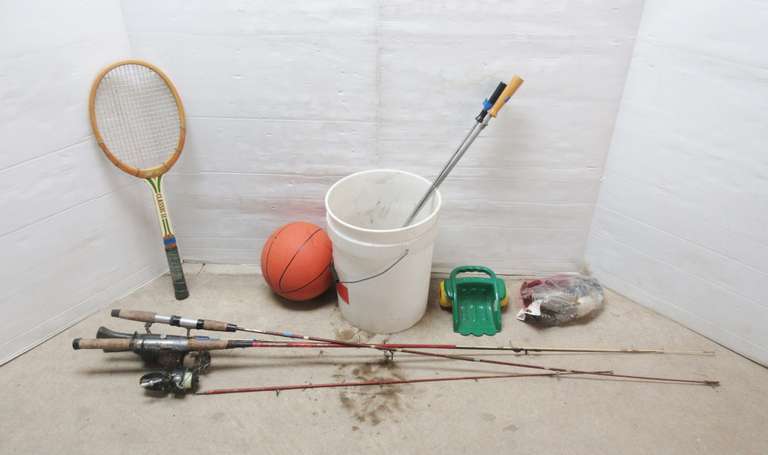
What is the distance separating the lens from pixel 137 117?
2246mm

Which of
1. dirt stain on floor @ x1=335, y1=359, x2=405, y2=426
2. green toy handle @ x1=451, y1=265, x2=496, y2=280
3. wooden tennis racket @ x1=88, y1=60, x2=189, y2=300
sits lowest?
dirt stain on floor @ x1=335, y1=359, x2=405, y2=426

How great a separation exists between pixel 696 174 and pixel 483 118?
865mm

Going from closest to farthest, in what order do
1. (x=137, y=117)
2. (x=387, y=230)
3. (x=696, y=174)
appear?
(x=387, y=230) < (x=696, y=174) < (x=137, y=117)

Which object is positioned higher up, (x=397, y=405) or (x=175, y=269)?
(x=175, y=269)

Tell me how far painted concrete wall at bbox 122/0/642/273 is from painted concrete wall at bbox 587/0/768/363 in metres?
0.11

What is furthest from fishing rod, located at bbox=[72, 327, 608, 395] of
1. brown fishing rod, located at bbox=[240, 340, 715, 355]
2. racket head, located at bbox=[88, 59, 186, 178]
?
racket head, located at bbox=[88, 59, 186, 178]

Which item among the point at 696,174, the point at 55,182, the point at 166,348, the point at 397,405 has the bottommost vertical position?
the point at 397,405

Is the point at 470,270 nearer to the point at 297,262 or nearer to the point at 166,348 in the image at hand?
the point at 297,262

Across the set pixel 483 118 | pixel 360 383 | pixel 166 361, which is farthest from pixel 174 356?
pixel 483 118

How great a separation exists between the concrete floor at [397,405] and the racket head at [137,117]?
29.3 inches

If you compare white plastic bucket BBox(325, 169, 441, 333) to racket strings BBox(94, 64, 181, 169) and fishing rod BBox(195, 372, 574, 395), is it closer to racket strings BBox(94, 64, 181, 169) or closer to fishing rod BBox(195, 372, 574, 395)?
fishing rod BBox(195, 372, 574, 395)

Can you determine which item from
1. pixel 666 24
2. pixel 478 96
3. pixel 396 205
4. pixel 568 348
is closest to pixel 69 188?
pixel 396 205

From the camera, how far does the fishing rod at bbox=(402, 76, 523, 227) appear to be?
2.01 m

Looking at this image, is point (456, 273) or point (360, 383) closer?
point (360, 383)
